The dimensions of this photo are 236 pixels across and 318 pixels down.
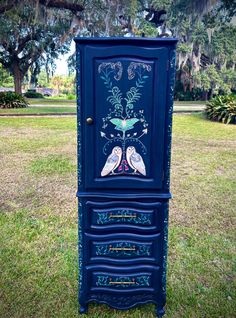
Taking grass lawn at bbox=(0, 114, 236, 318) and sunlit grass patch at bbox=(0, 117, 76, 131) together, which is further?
sunlit grass patch at bbox=(0, 117, 76, 131)

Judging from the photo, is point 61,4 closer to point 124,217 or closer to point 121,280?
point 124,217

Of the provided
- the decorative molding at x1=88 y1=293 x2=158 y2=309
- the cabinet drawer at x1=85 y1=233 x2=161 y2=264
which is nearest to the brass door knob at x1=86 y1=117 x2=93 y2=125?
the cabinet drawer at x1=85 y1=233 x2=161 y2=264

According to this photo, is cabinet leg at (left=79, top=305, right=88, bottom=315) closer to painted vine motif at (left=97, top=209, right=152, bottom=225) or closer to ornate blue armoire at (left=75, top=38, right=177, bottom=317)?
ornate blue armoire at (left=75, top=38, right=177, bottom=317)

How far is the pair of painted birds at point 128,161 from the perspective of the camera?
1.73 m

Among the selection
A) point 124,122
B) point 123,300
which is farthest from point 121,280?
point 124,122

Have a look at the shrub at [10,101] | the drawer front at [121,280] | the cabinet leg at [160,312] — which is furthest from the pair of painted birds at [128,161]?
the shrub at [10,101]

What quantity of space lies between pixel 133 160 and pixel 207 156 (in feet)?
16.6

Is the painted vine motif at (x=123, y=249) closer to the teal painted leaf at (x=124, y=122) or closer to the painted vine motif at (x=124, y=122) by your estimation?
the painted vine motif at (x=124, y=122)

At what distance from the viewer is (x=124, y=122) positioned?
1.69 meters

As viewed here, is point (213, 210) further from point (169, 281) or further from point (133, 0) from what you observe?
point (133, 0)

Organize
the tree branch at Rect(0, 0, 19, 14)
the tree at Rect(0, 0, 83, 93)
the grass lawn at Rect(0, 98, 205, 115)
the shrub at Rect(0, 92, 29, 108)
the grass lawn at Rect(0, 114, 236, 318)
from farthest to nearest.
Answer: the shrub at Rect(0, 92, 29, 108), the grass lawn at Rect(0, 98, 205, 115), the tree at Rect(0, 0, 83, 93), the tree branch at Rect(0, 0, 19, 14), the grass lawn at Rect(0, 114, 236, 318)

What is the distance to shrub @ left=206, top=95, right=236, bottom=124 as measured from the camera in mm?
11383

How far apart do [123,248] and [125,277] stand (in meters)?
0.20

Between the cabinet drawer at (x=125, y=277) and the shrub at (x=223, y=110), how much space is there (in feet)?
34.4
